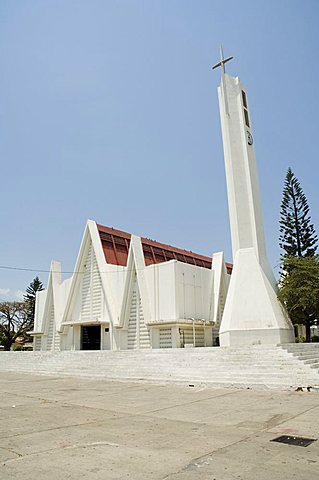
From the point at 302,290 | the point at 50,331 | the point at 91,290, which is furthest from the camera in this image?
the point at 50,331

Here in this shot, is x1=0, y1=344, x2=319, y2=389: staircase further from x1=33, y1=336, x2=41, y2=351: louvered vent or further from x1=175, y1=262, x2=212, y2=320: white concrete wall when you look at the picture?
x1=33, y1=336, x2=41, y2=351: louvered vent

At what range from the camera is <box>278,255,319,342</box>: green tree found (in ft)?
68.1

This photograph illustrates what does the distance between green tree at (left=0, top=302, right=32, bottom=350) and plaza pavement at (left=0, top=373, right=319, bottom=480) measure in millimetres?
36599

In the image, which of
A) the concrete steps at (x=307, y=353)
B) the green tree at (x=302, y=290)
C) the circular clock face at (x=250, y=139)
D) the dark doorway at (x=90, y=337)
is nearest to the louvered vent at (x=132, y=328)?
the dark doorway at (x=90, y=337)

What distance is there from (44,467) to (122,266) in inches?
947

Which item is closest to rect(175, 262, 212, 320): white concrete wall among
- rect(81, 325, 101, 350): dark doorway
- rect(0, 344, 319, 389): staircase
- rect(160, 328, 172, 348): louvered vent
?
rect(160, 328, 172, 348): louvered vent

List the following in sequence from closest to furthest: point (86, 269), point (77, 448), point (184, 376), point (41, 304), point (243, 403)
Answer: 1. point (77, 448)
2. point (243, 403)
3. point (184, 376)
4. point (86, 269)
5. point (41, 304)

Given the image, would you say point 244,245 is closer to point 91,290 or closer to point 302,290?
point 302,290

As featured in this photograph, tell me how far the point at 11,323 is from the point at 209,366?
3529 cm

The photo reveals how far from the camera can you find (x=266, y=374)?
1252cm

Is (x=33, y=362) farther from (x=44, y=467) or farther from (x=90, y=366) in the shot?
(x=44, y=467)

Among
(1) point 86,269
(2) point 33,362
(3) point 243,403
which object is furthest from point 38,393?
(1) point 86,269

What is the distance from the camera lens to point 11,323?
44094 mm

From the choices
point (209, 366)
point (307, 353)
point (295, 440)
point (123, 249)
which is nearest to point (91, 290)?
point (123, 249)
